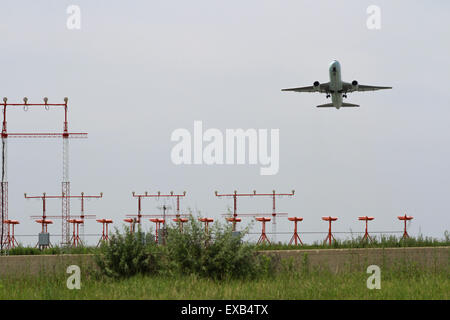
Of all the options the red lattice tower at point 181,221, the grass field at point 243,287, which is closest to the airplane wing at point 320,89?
the grass field at point 243,287

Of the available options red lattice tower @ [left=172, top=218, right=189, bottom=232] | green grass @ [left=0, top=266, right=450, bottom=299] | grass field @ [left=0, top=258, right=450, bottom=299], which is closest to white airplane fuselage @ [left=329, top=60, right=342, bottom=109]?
grass field @ [left=0, top=258, right=450, bottom=299]

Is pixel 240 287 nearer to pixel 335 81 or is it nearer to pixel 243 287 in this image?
pixel 243 287

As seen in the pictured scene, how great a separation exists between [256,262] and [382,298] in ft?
19.2

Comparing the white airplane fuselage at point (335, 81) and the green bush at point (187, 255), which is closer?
the green bush at point (187, 255)

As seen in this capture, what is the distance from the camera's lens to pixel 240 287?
707 inches

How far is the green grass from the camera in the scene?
659 inches

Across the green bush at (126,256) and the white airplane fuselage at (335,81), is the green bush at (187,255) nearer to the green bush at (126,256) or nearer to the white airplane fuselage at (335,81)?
the green bush at (126,256)

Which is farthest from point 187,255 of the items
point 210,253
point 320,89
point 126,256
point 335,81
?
point 320,89

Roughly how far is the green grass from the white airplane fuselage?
32.4 m

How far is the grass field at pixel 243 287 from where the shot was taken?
16.8 meters

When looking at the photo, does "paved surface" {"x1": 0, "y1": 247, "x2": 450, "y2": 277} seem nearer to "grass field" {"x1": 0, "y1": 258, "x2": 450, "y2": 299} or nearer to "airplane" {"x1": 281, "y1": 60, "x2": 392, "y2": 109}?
"grass field" {"x1": 0, "y1": 258, "x2": 450, "y2": 299}

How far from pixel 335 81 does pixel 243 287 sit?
125ft
